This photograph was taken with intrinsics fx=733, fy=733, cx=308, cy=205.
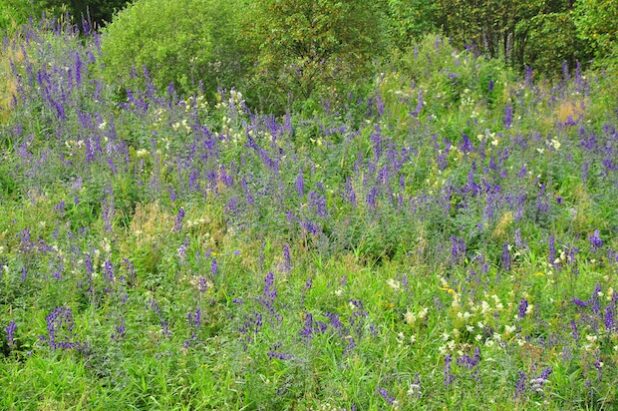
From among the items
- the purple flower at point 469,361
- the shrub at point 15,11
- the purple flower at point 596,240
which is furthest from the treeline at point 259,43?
the purple flower at point 469,361

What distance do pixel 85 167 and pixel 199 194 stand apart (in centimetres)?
103

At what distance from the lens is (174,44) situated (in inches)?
278

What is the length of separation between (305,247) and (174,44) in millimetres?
3077

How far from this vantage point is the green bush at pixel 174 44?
7.14m

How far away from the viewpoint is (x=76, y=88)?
7027 millimetres

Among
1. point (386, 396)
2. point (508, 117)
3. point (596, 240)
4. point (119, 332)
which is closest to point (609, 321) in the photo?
point (596, 240)

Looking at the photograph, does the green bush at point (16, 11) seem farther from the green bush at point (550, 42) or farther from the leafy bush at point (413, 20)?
the green bush at point (550, 42)

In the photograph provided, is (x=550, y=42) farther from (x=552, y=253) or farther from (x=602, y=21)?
(x=552, y=253)

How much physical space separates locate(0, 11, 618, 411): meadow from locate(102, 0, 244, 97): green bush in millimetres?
157

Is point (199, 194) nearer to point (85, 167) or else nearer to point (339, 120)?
point (85, 167)

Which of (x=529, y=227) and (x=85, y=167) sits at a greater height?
(x=85, y=167)

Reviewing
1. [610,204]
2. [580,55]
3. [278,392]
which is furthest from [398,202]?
[580,55]

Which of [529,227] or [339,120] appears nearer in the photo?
[529,227]

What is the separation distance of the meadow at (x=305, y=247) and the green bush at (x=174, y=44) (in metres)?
0.16
